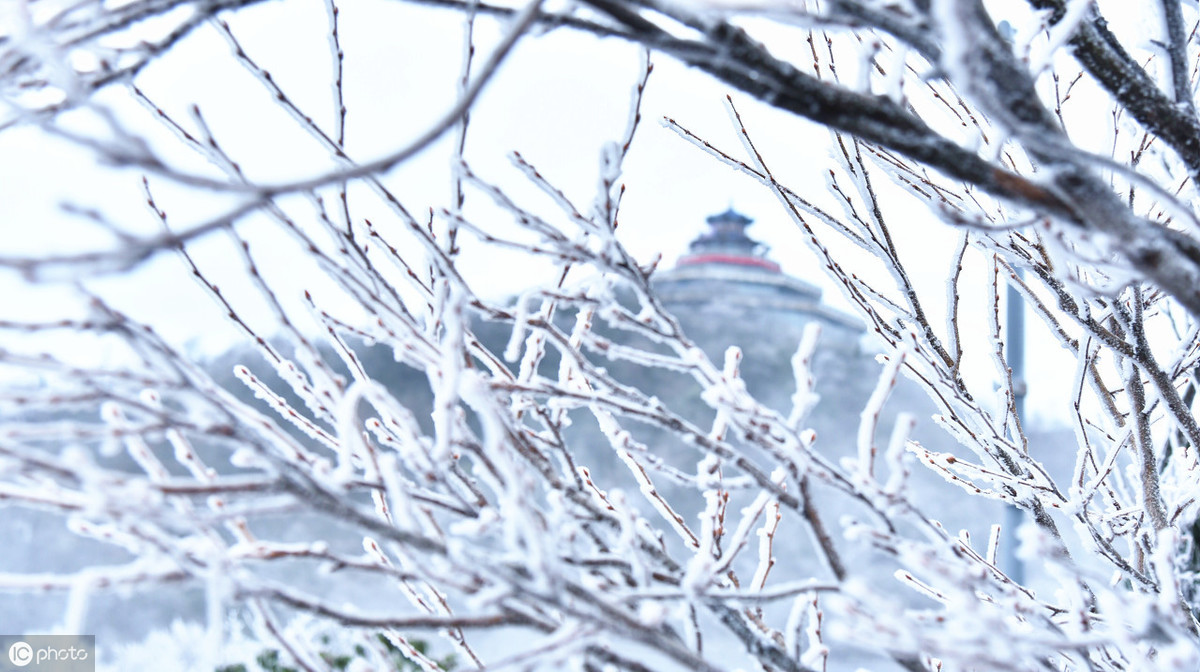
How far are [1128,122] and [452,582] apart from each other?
0.94m

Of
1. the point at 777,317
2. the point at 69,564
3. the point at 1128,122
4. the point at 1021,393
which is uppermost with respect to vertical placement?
the point at 777,317

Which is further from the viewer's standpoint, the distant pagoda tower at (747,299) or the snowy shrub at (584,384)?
the distant pagoda tower at (747,299)

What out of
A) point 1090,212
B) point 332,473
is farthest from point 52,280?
point 1090,212

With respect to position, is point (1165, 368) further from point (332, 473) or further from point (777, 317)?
point (777, 317)

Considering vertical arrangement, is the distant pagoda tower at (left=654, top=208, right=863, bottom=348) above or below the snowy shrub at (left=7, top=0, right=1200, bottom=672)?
above

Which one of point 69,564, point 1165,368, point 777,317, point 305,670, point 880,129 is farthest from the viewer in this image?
point 777,317

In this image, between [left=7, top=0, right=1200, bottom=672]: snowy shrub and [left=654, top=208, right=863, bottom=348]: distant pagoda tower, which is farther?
[left=654, top=208, right=863, bottom=348]: distant pagoda tower

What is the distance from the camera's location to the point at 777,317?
174 inches

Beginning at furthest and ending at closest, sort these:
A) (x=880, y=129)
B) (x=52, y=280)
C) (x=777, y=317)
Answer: (x=777, y=317)
(x=880, y=129)
(x=52, y=280)

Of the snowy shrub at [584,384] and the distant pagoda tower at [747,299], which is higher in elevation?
the distant pagoda tower at [747,299]

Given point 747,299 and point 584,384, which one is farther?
point 747,299

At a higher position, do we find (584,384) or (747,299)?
(747,299)

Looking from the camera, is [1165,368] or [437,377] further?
[1165,368]

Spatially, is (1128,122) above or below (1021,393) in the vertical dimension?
below
